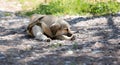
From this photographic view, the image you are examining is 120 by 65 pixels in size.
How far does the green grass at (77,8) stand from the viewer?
11128 millimetres

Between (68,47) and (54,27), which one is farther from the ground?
(54,27)

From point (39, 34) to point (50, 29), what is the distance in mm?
249

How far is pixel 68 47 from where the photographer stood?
261 inches

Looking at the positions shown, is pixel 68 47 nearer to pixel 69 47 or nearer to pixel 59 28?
pixel 69 47

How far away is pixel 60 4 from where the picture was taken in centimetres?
1199

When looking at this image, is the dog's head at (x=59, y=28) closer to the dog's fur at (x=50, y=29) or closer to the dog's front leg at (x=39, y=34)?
the dog's fur at (x=50, y=29)

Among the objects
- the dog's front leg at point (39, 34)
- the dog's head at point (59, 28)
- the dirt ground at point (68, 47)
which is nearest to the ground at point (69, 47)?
the dirt ground at point (68, 47)

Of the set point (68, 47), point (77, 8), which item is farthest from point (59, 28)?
point (77, 8)

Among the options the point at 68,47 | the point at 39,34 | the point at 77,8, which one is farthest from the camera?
the point at 77,8

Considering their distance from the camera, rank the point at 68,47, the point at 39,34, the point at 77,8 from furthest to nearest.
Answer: the point at 77,8 < the point at 39,34 < the point at 68,47

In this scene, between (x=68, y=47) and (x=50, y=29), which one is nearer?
(x=68, y=47)

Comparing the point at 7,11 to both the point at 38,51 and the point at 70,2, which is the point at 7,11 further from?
the point at 38,51

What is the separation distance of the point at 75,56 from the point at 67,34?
5.37 ft

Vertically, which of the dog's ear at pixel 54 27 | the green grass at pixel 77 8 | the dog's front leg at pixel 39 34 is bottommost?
the green grass at pixel 77 8
